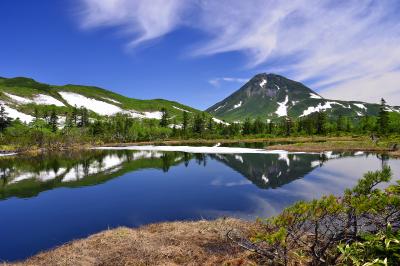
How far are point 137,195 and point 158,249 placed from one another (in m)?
23.2

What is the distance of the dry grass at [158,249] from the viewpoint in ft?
51.5

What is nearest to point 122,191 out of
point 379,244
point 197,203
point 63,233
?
point 197,203

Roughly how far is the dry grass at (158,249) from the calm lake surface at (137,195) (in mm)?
4698

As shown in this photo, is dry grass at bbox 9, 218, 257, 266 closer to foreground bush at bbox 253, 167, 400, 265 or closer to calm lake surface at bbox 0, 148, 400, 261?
foreground bush at bbox 253, 167, 400, 265

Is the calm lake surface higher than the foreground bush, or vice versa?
the foreground bush

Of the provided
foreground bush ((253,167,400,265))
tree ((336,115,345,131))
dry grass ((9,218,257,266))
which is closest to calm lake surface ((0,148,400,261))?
dry grass ((9,218,257,266))

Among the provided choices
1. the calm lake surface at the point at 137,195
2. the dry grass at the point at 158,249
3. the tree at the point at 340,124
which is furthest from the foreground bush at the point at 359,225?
the tree at the point at 340,124

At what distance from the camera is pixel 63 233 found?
25297mm

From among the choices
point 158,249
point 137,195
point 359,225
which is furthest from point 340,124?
point 359,225

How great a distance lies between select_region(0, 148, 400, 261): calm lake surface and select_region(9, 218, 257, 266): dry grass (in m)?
4.70

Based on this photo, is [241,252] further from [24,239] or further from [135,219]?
[24,239]

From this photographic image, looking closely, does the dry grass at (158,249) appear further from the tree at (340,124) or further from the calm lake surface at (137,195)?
the tree at (340,124)

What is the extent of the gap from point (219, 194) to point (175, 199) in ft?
17.8

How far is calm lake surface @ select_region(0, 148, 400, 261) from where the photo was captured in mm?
27062
